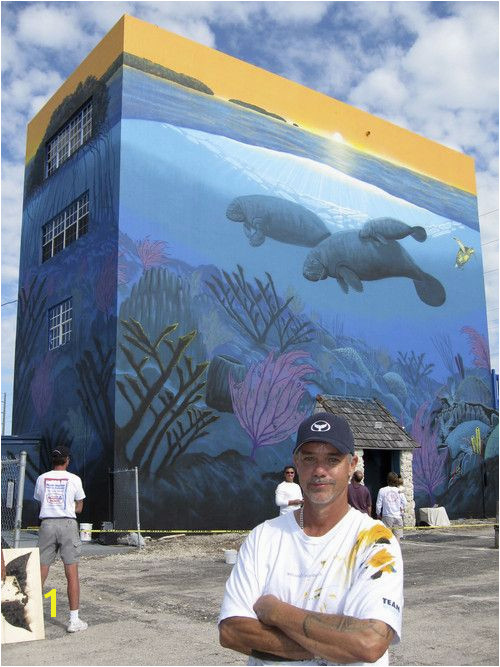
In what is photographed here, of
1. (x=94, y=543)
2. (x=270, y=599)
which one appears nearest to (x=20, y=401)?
(x=94, y=543)

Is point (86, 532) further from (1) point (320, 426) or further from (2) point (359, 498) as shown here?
(1) point (320, 426)

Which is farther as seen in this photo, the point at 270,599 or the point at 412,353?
the point at 412,353

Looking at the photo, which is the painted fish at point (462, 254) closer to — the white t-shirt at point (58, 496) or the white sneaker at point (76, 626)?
the white t-shirt at point (58, 496)

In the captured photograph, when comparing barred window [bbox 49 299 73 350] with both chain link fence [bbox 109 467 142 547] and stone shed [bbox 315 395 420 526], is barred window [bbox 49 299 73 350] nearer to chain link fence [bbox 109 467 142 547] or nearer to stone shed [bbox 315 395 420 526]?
chain link fence [bbox 109 467 142 547]

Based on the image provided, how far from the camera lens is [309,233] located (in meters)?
22.3

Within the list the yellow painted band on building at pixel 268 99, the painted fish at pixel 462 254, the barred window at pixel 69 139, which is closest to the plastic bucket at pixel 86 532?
the barred window at pixel 69 139

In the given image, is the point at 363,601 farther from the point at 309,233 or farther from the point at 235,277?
the point at 309,233

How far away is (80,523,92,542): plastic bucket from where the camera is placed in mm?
17266

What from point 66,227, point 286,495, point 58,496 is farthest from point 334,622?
point 66,227

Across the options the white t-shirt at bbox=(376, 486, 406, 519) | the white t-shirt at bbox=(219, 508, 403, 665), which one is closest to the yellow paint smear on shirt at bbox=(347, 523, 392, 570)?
the white t-shirt at bbox=(219, 508, 403, 665)

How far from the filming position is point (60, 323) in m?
21.7

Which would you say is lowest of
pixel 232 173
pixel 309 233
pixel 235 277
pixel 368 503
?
pixel 368 503

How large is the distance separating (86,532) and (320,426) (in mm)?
16034

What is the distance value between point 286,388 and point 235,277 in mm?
3697
